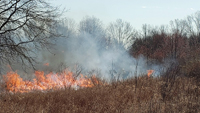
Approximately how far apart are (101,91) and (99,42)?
31480mm

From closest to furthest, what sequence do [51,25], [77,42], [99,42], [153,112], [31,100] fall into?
[153,112] → [31,100] → [51,25] → [77,42] → [99,42]

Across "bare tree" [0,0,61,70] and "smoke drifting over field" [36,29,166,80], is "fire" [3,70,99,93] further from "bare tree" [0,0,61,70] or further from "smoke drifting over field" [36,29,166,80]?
"smoke drifting over field" [36,29,166,80]

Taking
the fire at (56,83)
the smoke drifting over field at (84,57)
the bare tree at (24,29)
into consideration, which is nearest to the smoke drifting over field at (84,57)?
the smoke drifting over field at (84,57)

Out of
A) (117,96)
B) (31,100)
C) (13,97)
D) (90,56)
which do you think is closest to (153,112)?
(117,96)

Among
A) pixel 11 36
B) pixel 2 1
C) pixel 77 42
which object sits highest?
pixel 77 42

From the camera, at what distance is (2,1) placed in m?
7.62

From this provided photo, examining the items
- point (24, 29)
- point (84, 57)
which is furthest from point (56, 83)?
→ point (84, 57)

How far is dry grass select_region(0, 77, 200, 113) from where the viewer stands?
5013 mm

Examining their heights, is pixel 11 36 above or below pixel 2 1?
below

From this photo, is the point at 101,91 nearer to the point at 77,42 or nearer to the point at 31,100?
the point at 31,100

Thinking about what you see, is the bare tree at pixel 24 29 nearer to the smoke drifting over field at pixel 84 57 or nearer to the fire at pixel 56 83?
the fire at pixel 56 83

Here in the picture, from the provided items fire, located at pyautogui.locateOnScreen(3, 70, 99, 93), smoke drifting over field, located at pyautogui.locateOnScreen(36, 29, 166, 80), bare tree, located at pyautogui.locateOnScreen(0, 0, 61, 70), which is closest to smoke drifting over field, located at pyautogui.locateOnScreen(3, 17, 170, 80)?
smoke drifting over field, located at pyautogui.locateOnScreen(36, 29, 166, 80)

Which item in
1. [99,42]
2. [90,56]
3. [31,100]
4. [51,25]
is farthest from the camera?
[99,42]

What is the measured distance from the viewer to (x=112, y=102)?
5.77 metres
